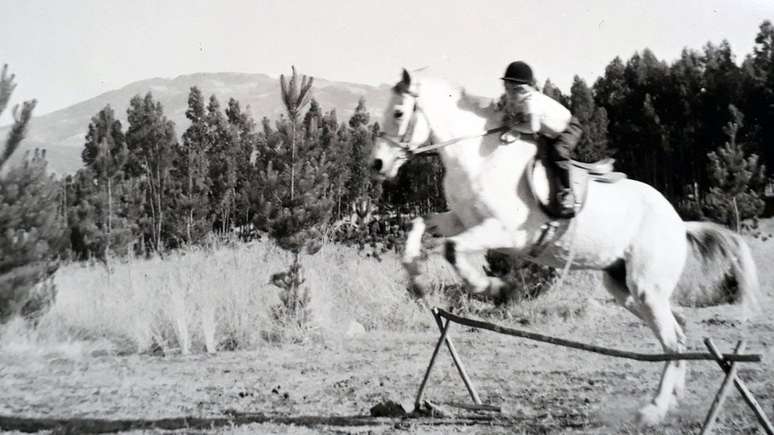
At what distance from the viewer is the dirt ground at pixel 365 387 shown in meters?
5.02

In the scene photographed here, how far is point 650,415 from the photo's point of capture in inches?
187

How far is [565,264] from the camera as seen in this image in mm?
4941

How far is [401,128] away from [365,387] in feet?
9.94

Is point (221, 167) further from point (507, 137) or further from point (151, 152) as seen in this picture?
point (507, 137)

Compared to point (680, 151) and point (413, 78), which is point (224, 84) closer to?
point (680, 151)

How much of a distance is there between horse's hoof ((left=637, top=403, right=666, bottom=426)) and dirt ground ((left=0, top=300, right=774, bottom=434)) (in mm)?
83

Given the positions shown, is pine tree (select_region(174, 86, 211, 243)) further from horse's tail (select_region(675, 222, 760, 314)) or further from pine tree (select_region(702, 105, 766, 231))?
pine tree (select_region(702, 105, 766, 231))

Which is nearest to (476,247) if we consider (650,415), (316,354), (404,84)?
(404,84)

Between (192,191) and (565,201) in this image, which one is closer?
(565,201)


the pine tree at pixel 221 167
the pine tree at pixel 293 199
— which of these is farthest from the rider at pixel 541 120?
the pine tree at pixel 221 167

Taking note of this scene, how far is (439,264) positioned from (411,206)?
15.7m

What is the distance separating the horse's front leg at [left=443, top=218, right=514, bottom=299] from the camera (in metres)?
4.20

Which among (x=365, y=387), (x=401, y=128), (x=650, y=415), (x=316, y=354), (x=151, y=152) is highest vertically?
(x=151, y=152)

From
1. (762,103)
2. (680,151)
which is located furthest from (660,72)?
(762,103)
